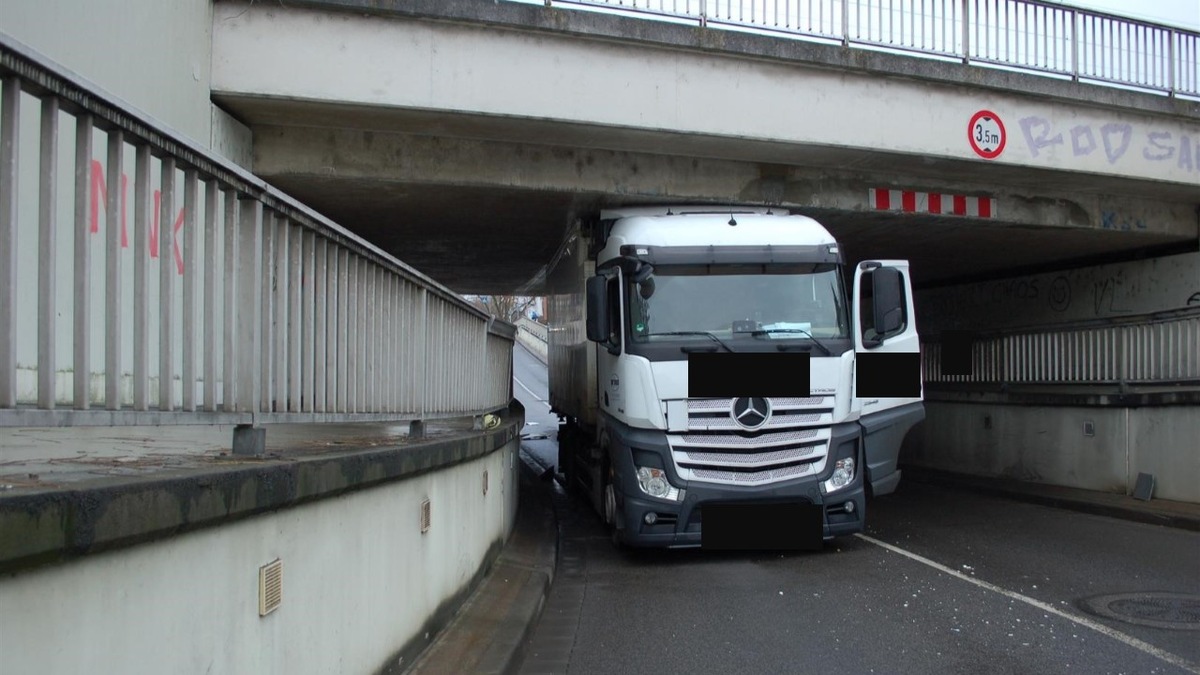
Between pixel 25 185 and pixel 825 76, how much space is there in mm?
8110

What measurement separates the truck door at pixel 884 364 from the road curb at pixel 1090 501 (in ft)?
11.7

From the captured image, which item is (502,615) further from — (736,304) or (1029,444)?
(1029,444)

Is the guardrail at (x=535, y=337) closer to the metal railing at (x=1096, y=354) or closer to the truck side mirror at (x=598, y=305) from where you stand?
the metal railing at (x=1096, y=354)

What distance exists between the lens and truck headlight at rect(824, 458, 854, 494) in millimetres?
8828

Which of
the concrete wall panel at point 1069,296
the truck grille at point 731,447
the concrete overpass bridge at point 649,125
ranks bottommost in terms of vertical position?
the truck grille at point 731,447

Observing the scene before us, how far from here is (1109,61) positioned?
1187cm

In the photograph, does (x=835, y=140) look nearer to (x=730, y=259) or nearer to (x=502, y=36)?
(x=730, y=259)

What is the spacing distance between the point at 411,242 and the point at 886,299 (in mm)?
8636

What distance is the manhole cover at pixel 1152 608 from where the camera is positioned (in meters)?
6.52

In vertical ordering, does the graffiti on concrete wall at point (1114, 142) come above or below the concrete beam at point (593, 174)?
above

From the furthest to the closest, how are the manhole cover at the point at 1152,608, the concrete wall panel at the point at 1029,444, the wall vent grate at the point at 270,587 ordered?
the concrete wall panel at the point at 1029,444 → the manhole cover at the point at 1152,608 → the wall vent grate at the point at 270,587

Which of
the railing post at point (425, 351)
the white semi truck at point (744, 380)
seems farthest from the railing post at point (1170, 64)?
the railing post at point (425, 351)

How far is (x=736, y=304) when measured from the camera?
8922 mm

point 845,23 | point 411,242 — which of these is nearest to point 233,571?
point 845,23
